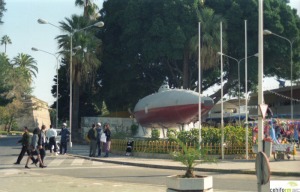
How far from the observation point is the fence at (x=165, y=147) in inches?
997

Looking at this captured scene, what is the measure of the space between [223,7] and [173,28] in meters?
6.43

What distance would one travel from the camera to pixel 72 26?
44.8 m

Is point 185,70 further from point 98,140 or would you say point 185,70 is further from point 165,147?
point 165,147

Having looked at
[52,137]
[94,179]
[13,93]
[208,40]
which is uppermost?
[208,40]

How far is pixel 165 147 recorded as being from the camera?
26469 millimetres

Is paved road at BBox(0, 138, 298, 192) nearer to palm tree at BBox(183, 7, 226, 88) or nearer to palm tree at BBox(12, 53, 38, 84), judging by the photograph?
palm tree at BBox(183, 7, 226, 88)

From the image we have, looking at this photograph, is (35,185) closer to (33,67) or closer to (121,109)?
(121,109)

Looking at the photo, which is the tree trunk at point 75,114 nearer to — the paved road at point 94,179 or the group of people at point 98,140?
the group of people at point 98,140

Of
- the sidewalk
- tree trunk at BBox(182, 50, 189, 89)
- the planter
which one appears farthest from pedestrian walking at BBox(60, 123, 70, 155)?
tree trunk at BBox(182, 50, 189, 89)

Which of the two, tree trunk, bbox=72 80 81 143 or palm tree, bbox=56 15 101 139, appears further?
tree trunk, bbox=72 80 81 143

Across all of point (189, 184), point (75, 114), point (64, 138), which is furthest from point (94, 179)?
point (75, 114)

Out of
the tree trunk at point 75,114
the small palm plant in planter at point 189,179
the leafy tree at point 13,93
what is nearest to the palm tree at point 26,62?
the leafy tree at point 13,93

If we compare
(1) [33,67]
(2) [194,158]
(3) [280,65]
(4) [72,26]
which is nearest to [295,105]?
(3) [280,65]

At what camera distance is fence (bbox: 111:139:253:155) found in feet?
83.0
